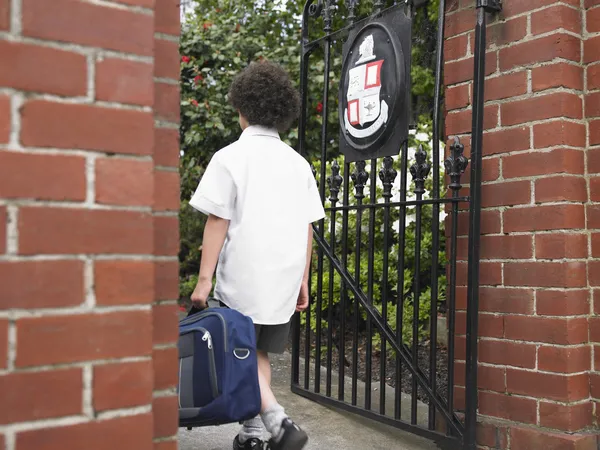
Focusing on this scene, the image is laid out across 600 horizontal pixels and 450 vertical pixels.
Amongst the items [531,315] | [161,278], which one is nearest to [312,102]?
[531,315]

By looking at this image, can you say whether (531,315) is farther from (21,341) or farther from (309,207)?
(21,341)

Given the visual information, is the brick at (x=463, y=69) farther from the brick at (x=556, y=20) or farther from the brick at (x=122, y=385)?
the brick at (x=122, y=385)

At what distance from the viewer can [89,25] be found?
1.20 metres

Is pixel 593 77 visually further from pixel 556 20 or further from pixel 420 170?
pixel 420 170

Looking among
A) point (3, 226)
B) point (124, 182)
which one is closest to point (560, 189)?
point (124, 182)

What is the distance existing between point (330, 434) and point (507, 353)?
3.16 ft

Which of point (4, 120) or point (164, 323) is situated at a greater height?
point (4, 120)

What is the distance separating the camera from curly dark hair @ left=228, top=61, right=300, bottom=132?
115 inches

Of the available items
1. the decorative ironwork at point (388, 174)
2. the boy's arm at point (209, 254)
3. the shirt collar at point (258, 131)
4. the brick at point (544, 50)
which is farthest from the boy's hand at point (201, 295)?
the brick at point (544, 50)

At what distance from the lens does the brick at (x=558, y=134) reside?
2543 mm

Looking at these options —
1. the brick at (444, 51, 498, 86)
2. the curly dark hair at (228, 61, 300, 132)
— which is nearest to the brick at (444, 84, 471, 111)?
the brick at (444, 51, 498, 86)

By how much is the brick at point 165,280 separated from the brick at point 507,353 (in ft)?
5.57

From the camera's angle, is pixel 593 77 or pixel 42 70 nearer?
pixel 42 70

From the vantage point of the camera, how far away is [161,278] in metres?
1.43
